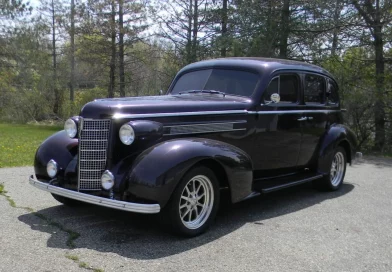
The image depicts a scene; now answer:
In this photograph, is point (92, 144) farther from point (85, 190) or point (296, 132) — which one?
point (296, 132)

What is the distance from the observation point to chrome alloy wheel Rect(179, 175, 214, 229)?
4.36m

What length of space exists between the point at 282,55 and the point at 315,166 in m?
8.59

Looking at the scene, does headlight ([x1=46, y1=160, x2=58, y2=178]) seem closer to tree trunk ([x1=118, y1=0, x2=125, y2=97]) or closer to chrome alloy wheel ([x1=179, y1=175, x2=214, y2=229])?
chrome alloy wheel ([x1=179, y1=175, x2=214, y2=229])

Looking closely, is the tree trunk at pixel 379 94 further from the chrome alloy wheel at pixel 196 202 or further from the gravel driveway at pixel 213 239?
the chrome alloy wheel at pixel 196 202

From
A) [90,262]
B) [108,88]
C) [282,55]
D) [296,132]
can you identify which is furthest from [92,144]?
[108,88]

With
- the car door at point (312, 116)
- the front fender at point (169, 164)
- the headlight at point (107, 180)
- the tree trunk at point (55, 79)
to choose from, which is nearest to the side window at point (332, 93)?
the car door at point (312, 116)

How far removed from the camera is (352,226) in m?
4.94

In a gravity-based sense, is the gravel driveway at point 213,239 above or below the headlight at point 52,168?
below

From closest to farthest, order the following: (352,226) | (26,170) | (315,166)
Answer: (352,226) < (315,166) < (26,170)

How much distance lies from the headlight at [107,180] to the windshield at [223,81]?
7.28 feet

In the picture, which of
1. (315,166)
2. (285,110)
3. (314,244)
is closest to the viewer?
(314,244)

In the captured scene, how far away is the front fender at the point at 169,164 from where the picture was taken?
13.0 ft

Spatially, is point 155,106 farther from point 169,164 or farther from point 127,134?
point 169,164

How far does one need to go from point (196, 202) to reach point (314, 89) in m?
3.33
